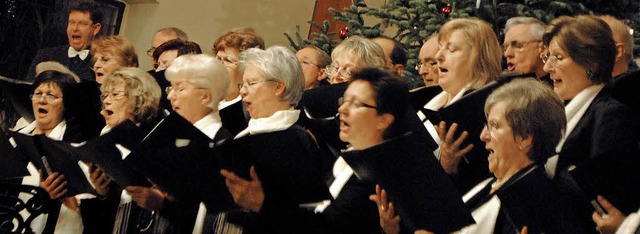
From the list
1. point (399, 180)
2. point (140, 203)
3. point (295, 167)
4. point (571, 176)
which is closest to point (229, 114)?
point (140, 203)

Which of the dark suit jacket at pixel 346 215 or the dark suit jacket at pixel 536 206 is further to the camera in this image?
the dark suit jacket at pixel 346 215

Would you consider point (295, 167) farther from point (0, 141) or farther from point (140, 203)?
point (0, 141)

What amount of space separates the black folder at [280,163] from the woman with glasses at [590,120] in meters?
0.82

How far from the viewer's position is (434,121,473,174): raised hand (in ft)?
11.3

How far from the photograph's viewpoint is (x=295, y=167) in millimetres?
3480

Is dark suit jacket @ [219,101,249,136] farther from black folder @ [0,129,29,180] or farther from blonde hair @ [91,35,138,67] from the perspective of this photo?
blonde hair @ [91,35,138,67]

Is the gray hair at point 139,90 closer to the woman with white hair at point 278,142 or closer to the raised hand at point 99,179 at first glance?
the raised hand at point 99,179

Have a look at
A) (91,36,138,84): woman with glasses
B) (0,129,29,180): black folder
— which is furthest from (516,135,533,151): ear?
(91,36,138,84): woman with glasses

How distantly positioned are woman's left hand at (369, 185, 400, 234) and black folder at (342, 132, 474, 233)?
173 millimetres

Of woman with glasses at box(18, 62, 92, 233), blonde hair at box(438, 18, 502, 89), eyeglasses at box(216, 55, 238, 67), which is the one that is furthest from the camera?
eyeglasses at box(216, 55, 238, 67)

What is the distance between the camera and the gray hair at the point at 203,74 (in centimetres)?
419

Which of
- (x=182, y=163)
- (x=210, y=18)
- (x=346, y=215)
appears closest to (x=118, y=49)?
(x=182, y=163)

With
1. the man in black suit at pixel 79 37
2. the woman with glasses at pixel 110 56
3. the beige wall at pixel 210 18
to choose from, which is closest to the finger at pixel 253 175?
the woman with glasses at pixel 110 56

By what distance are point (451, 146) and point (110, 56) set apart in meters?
2.47
